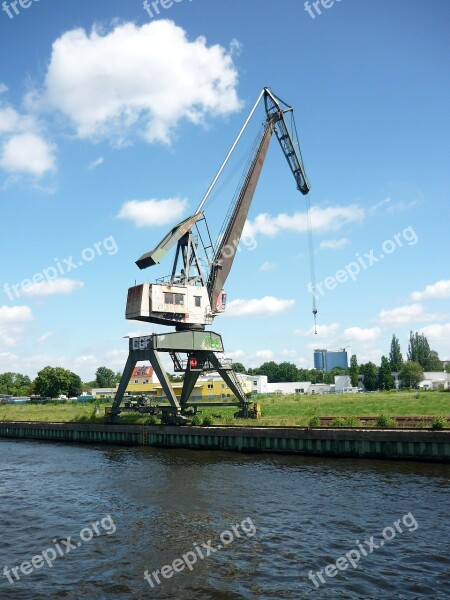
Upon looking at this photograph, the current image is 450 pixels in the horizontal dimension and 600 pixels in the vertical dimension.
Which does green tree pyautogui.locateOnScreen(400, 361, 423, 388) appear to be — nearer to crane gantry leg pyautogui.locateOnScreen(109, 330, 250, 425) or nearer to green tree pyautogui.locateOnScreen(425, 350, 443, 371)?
green tree pyautogui.locateOnScreen(425, 350, 443, 371)

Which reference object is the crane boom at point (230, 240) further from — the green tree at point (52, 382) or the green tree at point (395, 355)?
the green tree at point (395, 355)

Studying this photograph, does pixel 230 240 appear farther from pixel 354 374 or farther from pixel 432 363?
pixel 432 363

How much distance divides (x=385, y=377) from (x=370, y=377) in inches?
207

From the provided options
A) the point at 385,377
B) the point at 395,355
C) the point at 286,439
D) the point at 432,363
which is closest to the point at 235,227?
the point at 286,439

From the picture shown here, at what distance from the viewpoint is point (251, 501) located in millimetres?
22016

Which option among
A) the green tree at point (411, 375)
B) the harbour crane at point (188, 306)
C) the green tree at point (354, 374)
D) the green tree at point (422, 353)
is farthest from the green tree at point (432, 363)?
the harbour crane at point (188, 306)

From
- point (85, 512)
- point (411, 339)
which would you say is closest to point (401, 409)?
point (85, 512)

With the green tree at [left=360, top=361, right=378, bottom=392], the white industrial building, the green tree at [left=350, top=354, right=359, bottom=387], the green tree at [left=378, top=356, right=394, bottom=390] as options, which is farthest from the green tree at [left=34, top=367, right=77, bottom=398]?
the white industrial building

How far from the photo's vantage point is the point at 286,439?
34.9 meters

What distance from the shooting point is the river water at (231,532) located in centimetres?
1380

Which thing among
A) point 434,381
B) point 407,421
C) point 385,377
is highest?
point 385,377

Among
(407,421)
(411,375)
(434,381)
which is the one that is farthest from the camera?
(434,381)

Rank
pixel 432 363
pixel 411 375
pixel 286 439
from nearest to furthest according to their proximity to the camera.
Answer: pixel 286 439 < pixel 411 375 < pixel 432 363

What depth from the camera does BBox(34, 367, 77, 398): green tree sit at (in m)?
122
